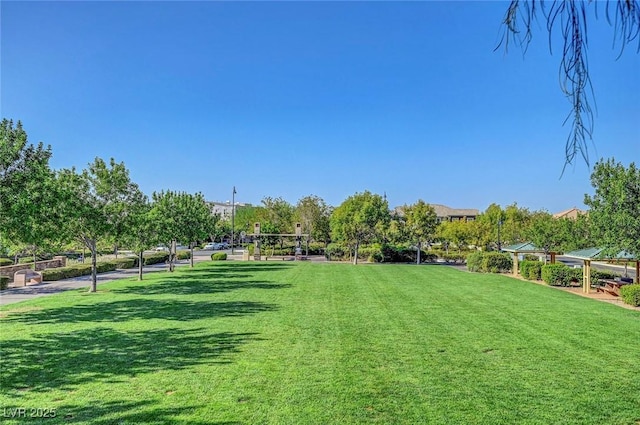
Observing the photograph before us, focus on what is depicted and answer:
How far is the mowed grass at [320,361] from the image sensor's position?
20.8ft

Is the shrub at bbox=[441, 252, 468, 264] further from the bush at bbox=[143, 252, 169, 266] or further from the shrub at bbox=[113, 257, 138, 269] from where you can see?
the shrub at bbox=[113, 257, 138, 269]

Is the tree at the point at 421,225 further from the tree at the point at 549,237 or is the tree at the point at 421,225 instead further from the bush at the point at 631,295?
the bush at the point at 631,295

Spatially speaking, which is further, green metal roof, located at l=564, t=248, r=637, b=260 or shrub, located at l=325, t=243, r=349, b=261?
shrub, located at l=325, t=243, r=349, b=261

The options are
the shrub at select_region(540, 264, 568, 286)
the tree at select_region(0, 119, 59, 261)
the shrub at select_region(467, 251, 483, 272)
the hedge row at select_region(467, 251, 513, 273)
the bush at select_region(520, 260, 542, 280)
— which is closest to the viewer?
the tree at select_region(0, 119, 59, 261)

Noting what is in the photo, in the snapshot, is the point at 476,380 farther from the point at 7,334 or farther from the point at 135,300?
the point at 135,300

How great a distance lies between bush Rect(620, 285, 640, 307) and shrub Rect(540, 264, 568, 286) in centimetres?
562

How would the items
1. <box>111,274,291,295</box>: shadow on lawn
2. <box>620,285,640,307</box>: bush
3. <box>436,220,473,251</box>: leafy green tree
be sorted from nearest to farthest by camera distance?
<box>620,285,640,307</box>: bush < <box>111,274,291,295</box>: shadow on lawn < <box>436,220,473,251</box>: leafy green tree

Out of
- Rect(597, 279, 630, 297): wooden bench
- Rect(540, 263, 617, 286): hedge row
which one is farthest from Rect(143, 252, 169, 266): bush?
Rect(597, 279, 630, 297): wooden bench

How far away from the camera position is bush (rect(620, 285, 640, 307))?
1619 centimetres

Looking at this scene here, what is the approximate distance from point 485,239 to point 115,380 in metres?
42.8

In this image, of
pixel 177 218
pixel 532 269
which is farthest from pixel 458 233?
pixel 177 218

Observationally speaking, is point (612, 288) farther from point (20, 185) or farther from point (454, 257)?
point (454, 257)

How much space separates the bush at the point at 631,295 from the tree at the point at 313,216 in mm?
39383

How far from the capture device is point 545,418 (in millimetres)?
6145
